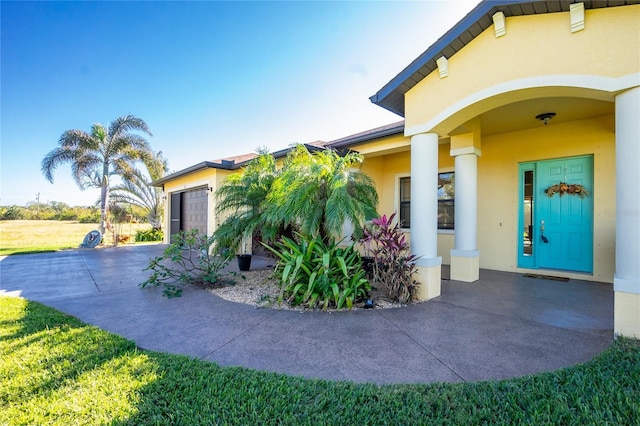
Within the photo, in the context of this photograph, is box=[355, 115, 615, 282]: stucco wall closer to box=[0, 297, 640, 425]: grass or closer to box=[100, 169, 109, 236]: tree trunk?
box=[0, 297, 640, 425]: grass

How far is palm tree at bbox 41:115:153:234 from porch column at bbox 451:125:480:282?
18.6m

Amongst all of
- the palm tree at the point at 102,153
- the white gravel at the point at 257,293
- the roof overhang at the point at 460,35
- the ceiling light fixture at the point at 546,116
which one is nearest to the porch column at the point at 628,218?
the roof overhang at the point at 460,35

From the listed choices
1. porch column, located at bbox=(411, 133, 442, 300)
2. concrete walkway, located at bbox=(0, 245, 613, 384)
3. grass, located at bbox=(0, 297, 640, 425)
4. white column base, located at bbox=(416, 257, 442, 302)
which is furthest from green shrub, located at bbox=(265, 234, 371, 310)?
grass, located at bbox=(0, 297, 640, 425)

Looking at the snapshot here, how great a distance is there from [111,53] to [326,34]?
7.50 metres

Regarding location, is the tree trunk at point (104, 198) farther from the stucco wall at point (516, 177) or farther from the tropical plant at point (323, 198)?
the stucco wall at point (516, 177)

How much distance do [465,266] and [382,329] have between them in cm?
402

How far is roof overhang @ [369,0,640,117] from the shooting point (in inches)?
161

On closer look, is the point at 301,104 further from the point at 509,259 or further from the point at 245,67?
the point at 509,259

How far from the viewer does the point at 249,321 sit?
4.40 meters

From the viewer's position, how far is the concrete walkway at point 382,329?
308cm

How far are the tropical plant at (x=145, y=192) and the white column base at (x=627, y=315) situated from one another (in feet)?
68.2

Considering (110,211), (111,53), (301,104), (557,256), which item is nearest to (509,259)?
(557,256)

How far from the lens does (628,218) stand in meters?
3.57

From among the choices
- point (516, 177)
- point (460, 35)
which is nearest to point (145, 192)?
point (460, 35)
